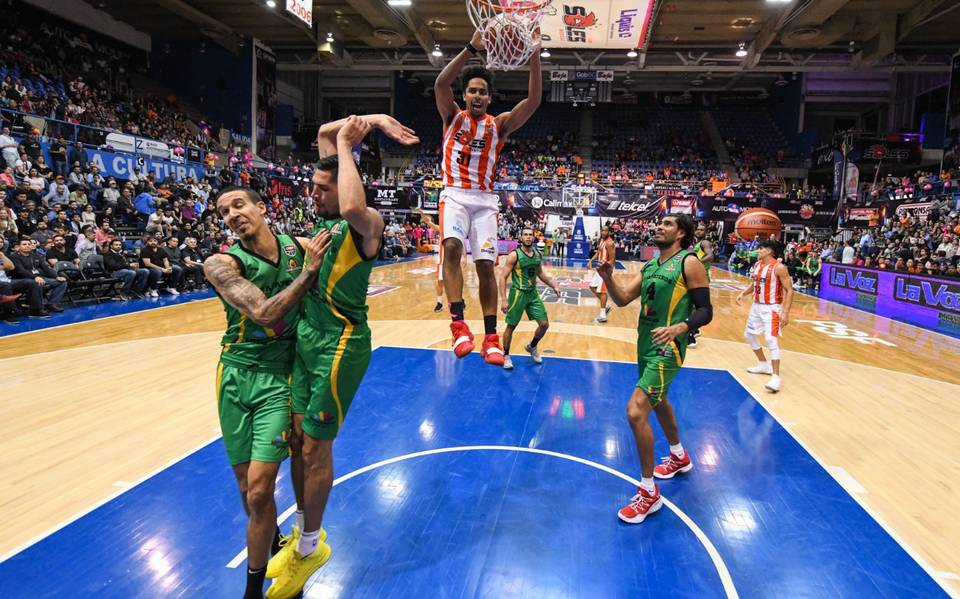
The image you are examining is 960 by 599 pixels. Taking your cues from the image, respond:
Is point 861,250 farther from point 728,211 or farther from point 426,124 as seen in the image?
point 426,124

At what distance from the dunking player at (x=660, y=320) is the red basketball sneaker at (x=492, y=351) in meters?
0.85

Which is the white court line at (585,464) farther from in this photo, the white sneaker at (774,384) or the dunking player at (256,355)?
the white sneaker at (774,384)

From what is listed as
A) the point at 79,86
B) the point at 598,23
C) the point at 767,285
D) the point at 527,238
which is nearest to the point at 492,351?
the point at 527,238

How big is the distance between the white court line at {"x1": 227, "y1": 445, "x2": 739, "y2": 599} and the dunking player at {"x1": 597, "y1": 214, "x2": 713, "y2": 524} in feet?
0.81

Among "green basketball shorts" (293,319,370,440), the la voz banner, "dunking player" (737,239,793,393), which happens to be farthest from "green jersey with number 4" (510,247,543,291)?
the la voz banner

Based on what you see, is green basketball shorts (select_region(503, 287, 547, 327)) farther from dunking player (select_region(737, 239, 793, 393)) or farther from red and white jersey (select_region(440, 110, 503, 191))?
red and white jersey (select_region(440, 110, 503, 191))

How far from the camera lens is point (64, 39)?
20.1 meters

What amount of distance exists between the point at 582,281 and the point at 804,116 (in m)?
25.7

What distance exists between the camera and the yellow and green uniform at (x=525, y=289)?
7.47m

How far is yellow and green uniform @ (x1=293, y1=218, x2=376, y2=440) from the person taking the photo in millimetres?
2676

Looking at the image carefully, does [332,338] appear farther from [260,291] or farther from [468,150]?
[468,150]

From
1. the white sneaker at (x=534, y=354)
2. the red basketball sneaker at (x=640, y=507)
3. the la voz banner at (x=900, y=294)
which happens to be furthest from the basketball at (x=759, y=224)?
the red basketball sneaker at (x=640, y=507)

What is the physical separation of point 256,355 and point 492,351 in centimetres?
158

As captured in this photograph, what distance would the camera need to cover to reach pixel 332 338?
2705mm
